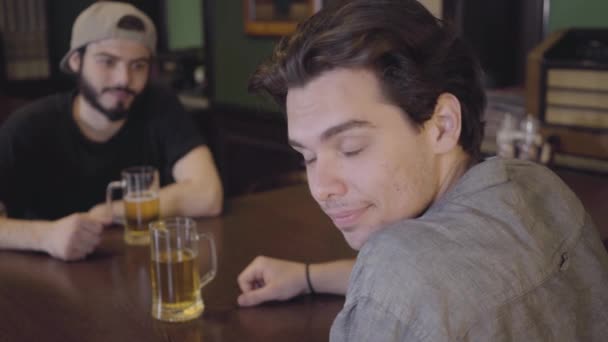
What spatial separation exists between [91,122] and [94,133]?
39mm

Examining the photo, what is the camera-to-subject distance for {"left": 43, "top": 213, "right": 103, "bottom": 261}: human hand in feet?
5.42

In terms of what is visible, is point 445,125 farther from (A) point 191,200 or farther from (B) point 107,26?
(B) point 107,26

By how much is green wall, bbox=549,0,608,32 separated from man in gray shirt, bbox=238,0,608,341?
1.80 m

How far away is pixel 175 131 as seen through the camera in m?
2.44

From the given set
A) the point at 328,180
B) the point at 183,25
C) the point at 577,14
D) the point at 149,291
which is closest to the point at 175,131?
the point at 149,291

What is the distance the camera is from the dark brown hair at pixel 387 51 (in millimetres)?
1004

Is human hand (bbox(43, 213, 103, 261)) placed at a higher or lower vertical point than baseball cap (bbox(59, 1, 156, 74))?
lower

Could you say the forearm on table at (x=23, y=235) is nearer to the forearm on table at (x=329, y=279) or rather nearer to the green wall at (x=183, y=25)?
the forearm on table at (x=329, y=279)

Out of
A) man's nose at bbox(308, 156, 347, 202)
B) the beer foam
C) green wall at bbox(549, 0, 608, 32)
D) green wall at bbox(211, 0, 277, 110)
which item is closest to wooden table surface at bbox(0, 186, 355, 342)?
the beer foam

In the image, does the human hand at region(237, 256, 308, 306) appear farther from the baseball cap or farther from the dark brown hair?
the baseball cap

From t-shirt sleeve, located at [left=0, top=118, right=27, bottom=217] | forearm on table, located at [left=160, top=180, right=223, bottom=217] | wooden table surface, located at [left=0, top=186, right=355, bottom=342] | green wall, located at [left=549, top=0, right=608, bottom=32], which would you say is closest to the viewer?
wooden table surface, located at [left=0, top=186, right=355, bottom=342]

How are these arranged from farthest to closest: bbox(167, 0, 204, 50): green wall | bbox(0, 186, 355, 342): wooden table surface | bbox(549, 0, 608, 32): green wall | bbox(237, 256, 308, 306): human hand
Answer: bbox(167, 0, 204, 50): green wall, bbox(549, 0, 608, 32): green wall, bbox(237, 256, 308, 306): human hand, bbox(0, 186, 355, 342): wooden table surface

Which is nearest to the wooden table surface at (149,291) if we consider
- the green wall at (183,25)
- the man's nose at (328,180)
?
the man's nose at (328,180)

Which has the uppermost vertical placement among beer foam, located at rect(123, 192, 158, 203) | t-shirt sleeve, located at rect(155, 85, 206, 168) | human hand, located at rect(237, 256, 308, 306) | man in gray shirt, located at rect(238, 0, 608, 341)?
man in gray shirt, located at rect(238, 0, 608, 341)
